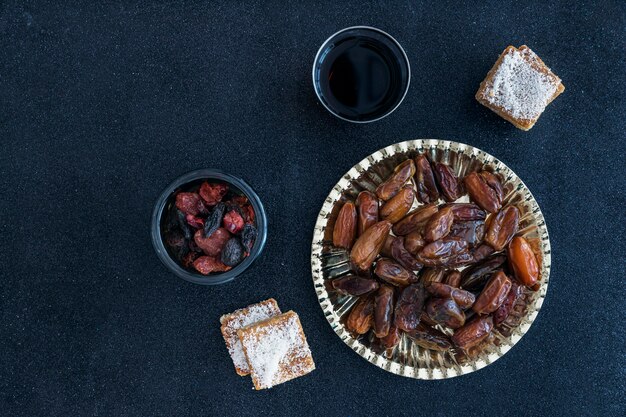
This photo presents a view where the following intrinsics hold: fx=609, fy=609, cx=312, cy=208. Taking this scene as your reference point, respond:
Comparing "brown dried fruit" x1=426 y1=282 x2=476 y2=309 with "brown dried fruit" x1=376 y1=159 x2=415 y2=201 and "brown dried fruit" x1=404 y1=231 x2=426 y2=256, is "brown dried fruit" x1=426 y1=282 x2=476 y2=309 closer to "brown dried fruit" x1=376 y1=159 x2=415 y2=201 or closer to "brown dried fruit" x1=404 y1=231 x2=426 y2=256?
"brown dried fruit" x1=404 y1=231 x2=426 y2=256

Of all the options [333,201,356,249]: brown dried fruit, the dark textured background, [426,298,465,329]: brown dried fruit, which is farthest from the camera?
the dark textured background

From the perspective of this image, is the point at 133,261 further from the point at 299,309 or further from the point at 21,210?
the point at 299,309

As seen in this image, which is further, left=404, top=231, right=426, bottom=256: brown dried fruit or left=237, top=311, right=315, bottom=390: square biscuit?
left=237, top=311, right=315, bottom=390: square biscuit

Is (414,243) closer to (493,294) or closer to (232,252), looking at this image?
(493,294)

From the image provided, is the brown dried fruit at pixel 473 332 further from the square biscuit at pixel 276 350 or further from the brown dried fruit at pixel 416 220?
the square biscuit at pixel 276 350

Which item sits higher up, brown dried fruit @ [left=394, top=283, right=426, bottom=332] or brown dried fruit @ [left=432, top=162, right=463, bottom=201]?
brown dried fruit @ [left=432, top=162, right=463, bottom=201]

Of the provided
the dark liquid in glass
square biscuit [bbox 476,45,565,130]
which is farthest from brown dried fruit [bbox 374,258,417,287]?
square biscuit [bbox 476,45,565,130]

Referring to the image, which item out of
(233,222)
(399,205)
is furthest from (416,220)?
(233,222)
